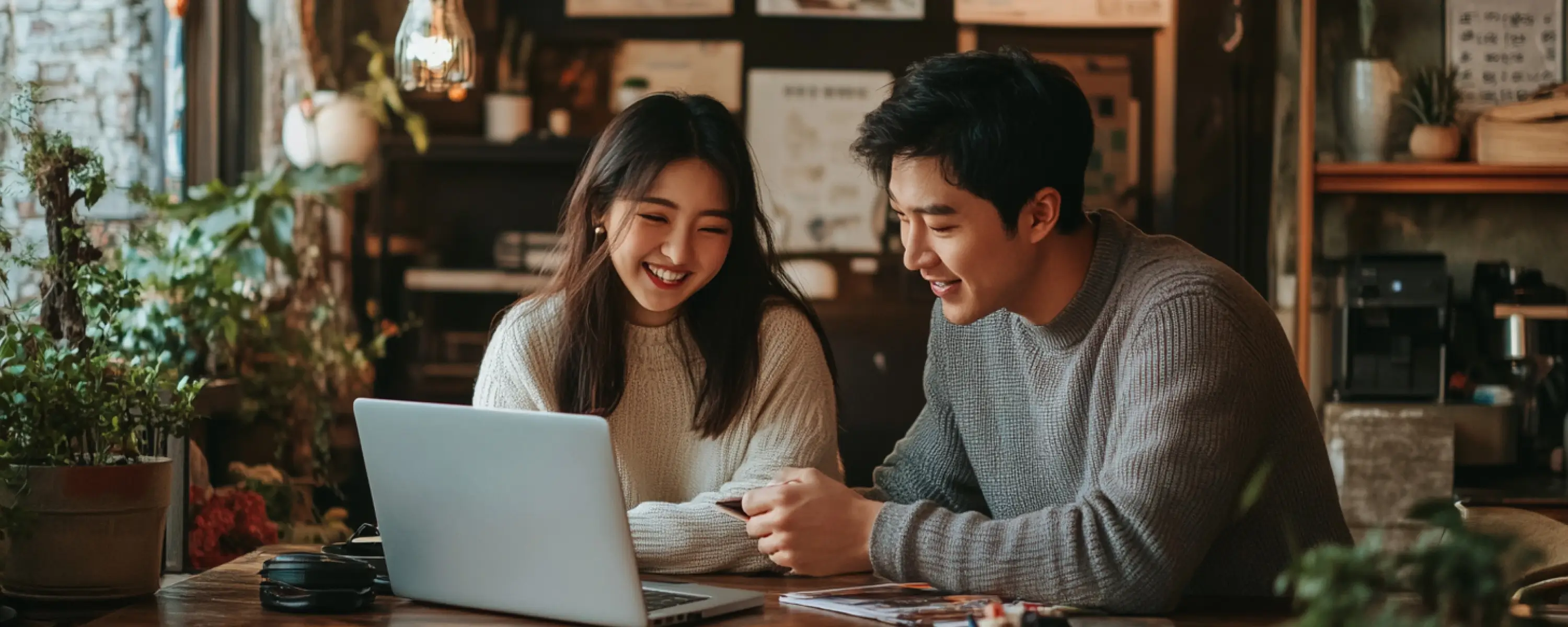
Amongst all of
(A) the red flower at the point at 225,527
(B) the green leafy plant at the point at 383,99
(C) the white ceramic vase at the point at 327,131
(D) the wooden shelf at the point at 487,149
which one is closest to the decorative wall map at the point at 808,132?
(D) the wooden shelf at the point at 487,149

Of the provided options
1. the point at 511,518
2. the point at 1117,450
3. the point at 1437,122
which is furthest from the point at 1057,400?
the point at 1437,122

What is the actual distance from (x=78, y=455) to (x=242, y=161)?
2.48 metres

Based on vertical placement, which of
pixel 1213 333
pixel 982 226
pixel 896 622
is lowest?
pixel 896 622

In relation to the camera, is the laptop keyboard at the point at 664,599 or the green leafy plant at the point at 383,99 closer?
the laptop keyboard at the point at 664,599

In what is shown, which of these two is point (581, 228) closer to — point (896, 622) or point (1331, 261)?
point (896, 622)

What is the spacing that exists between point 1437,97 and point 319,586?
313cm

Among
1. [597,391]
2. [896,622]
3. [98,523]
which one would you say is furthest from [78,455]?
[896,622]

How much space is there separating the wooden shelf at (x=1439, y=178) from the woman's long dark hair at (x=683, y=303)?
A: 2.13 m

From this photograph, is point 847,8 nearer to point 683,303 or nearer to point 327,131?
point 327,131

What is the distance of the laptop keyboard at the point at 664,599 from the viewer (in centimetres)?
132

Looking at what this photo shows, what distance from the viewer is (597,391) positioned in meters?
1.91

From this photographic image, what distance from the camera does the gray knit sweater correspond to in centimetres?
139

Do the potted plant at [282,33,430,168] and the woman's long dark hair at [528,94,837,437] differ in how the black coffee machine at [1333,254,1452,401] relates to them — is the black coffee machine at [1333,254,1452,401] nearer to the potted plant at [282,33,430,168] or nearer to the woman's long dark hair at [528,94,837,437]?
the woman's long dark hair at [528,94,837,437]

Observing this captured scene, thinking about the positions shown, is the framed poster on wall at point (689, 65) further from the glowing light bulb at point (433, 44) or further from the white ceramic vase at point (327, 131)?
the glowing light bulb at point (433, 44)
